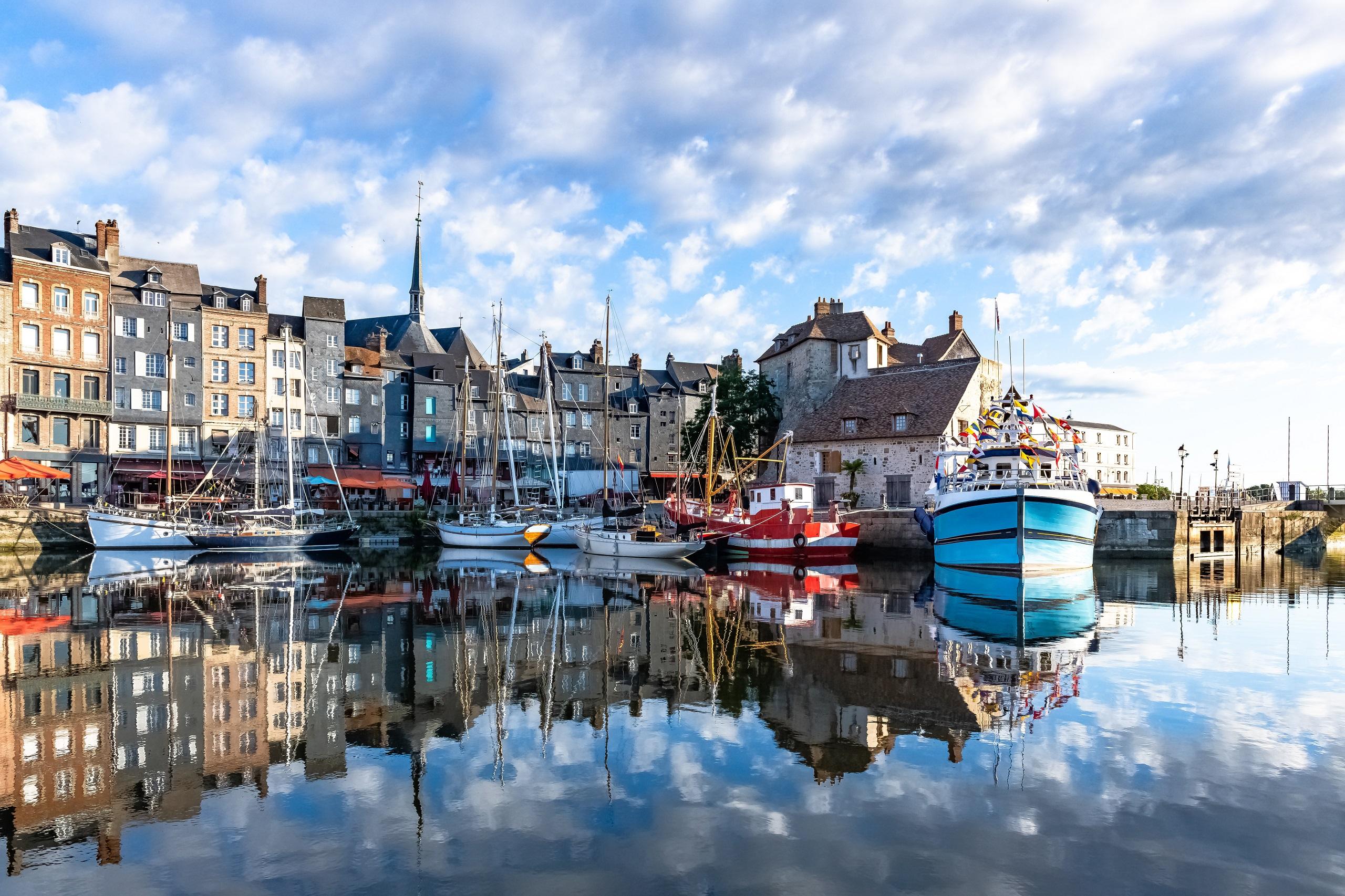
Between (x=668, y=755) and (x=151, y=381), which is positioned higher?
(x=151, y=381)

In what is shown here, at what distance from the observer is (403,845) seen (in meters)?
7.20

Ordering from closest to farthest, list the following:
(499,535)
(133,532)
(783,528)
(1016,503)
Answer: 1. (1016,503)
2. (783,528)
3. (133,532)
4. (499,535)

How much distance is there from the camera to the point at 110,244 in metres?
51.8

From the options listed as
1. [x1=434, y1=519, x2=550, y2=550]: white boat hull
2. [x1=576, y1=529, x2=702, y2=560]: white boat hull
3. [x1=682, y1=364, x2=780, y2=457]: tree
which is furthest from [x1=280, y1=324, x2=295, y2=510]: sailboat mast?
[x1=682, y1=364, x2=780, y2=457]: tree

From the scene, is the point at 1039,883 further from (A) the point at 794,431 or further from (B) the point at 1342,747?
(A) the point at 794,431

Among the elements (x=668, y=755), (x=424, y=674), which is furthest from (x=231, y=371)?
(x=668, y=755)

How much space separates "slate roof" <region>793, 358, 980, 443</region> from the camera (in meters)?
47.0

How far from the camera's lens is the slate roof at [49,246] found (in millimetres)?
46375

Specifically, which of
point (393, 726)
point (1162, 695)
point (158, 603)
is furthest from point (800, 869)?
point (158, 603)

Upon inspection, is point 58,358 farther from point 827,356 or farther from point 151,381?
point 827,356

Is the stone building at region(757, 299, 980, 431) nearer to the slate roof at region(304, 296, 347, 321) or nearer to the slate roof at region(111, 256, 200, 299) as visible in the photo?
the slate roof at region(304, 296, 347, 321)

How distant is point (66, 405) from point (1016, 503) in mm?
46274

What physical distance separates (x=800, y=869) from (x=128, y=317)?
54.8 metres

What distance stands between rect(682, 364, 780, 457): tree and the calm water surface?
1444 inches
